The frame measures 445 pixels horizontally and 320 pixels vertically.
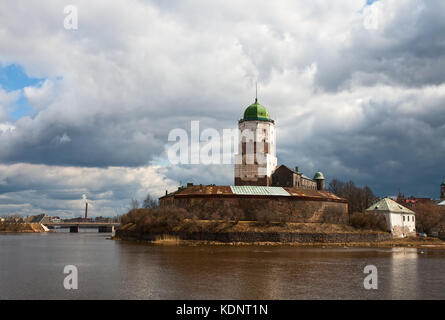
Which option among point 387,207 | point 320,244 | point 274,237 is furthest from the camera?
point 387,207

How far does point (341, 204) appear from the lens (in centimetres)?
7094

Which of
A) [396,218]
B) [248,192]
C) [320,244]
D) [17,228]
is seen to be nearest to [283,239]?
[320,244]

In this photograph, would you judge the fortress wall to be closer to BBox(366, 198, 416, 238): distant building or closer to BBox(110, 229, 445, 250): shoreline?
BBox(110, 229, 445, 250): shoreline

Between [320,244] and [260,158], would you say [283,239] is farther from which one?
[260,158]

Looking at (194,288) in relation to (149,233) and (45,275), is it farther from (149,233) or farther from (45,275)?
(149,233)

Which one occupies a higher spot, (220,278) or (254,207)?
(254,207)

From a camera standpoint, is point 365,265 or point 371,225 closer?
point 365,265

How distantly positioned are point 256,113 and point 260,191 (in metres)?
16.4

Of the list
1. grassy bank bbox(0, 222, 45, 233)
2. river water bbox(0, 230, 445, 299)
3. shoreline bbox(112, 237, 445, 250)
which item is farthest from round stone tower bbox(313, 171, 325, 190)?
grassy bank bbox(0, 222, 45, 233)

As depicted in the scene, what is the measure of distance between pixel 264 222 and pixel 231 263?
26.8 meters

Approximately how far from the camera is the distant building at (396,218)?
2638 inches

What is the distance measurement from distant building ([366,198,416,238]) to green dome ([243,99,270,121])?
891 inches

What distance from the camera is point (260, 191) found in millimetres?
66062
